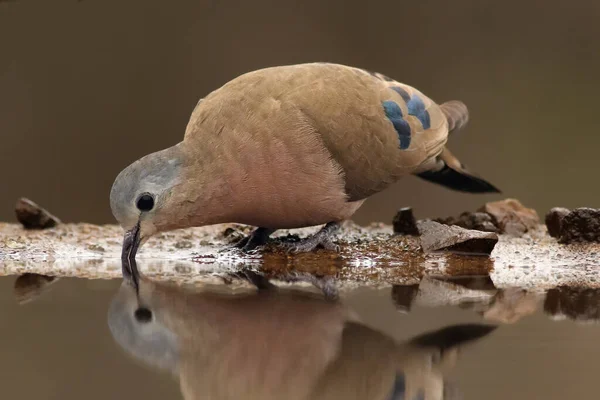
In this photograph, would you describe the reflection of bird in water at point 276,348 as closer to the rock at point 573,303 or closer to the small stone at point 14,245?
the rock at point 573,303

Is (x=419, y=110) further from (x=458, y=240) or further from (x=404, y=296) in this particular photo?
(x=404, y=296)

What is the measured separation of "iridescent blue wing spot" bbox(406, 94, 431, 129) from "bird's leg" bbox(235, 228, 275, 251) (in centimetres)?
70

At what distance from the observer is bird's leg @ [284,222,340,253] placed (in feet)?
9.88

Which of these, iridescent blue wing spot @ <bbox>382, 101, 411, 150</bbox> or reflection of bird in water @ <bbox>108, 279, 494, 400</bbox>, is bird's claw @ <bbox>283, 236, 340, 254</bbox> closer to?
iridescent blue wing spot @ <bbox>382, 101, 411, 150</bbox>

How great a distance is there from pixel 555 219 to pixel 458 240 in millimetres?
554

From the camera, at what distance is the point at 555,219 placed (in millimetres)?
3252

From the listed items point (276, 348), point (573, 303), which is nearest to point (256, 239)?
point (573, 303)

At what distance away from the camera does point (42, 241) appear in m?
3.34

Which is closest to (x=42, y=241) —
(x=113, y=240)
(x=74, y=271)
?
(x=113, y=240)

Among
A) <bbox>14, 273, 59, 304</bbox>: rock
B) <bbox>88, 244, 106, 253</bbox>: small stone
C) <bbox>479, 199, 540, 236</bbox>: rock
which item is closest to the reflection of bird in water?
<bbox>14, 273, 59, 304</bbox>: rock

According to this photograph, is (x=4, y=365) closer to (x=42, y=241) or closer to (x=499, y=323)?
(x=499, y=323)

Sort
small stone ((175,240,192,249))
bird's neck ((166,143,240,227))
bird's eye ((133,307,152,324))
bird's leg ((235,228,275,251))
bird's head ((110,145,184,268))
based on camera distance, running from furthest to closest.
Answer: small stone ((175,240,192,249)) < bird's leg ((235,228,275,251)) < bird's neck ((166,143,240,227)) < bird's head ((110,145,184,268)) < bird's eye ((133,307,152,324))

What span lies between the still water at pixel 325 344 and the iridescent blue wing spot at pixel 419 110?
1.08 m

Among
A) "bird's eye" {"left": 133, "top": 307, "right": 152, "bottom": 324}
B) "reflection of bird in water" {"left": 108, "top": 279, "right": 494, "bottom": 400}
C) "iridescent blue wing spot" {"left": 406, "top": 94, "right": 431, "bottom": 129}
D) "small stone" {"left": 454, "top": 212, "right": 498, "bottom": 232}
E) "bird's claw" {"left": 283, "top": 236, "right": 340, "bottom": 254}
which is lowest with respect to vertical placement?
"small stone" {"left": 454, "top": 212, "right": 498, "bottom": 232}
